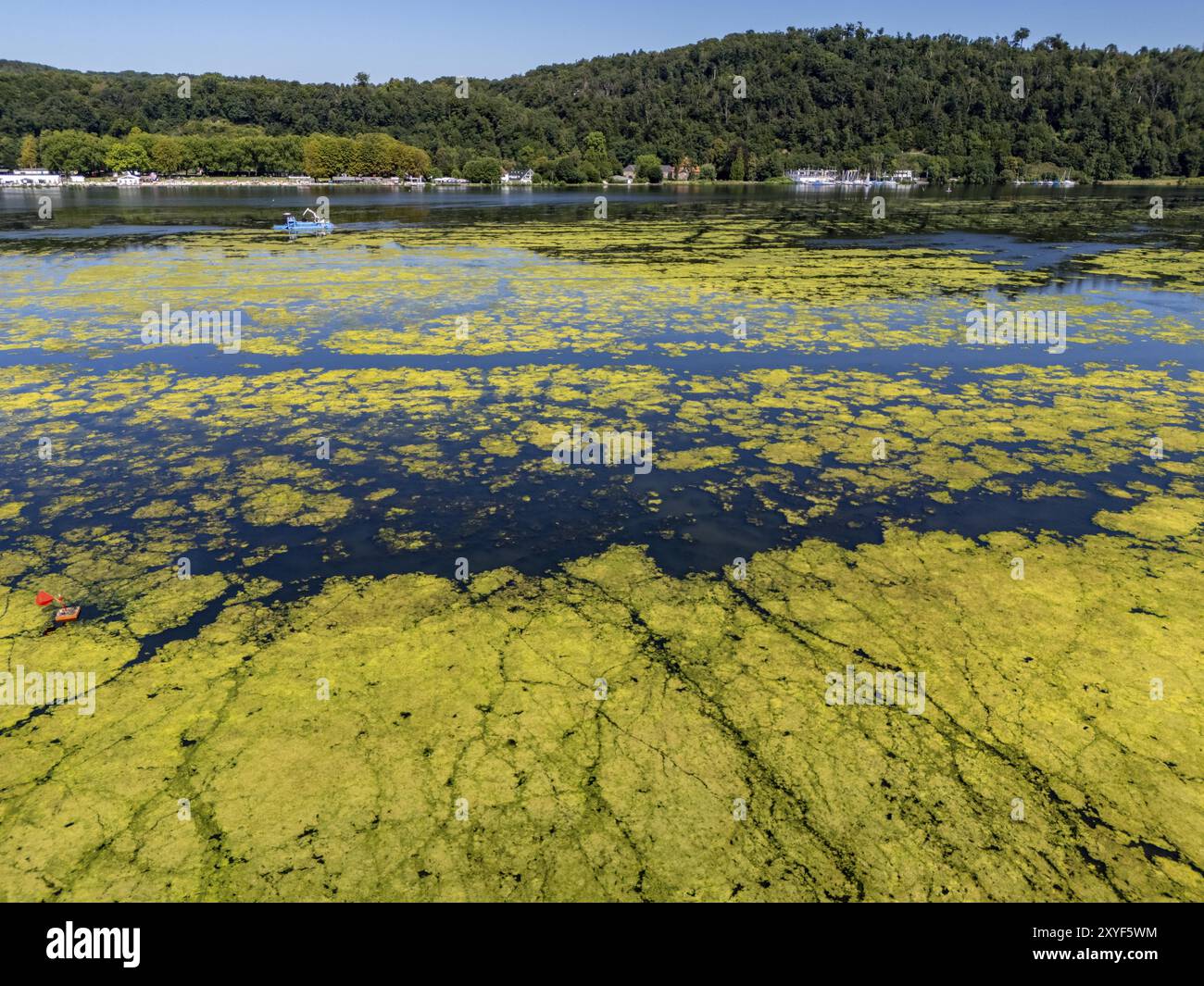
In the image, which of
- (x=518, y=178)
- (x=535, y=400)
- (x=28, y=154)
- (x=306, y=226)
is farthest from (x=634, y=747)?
(x=28, y=154)

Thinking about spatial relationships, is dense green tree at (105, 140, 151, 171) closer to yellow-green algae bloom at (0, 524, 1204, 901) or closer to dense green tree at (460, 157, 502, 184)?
dense green tree at (460, 157, 502, 184)

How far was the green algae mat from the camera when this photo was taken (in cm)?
514

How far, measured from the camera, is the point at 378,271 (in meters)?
31.3

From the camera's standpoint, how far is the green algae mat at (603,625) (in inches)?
202

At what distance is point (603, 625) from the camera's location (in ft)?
25.1

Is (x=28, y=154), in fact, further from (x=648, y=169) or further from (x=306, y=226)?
(x=306, y=226)

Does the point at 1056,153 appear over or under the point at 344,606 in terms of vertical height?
over

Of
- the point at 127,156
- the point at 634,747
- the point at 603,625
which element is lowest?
the point at 634,747

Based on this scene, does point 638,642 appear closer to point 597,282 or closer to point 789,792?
point 789,792

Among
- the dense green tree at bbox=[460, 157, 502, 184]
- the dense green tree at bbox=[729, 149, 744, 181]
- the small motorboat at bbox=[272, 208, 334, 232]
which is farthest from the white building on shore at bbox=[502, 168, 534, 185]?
the small motorboat at bbox=[272, 208, 334, 232]

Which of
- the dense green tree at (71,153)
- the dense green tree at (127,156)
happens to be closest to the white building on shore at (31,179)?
the dense green tree at (71,153)
